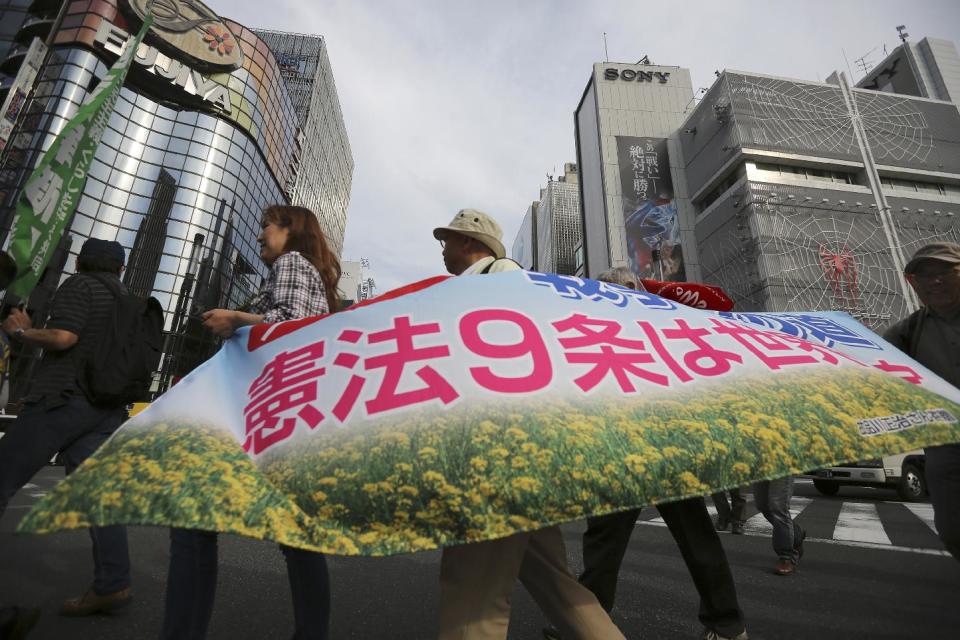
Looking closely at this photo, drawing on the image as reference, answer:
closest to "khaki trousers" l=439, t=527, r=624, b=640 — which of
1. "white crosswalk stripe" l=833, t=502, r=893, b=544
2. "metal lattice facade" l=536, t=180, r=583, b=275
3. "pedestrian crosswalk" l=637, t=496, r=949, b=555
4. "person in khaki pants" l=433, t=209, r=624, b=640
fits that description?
"person in khaki pants" l=433, t=209, r=624, b=640

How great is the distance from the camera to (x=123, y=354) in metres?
2.34

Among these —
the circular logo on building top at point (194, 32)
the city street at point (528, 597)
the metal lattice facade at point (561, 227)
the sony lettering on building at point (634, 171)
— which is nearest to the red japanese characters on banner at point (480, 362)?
the city street at point (528, 597)

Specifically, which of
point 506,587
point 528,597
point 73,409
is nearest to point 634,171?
point 528,597

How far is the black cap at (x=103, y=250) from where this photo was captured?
247 centimetres

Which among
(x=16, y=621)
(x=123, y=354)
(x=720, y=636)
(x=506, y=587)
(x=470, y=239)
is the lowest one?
(x=720, y=636)

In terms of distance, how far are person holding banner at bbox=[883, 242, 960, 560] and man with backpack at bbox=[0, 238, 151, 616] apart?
3.78 meters

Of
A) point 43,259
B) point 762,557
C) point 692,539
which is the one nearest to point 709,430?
point 692,539

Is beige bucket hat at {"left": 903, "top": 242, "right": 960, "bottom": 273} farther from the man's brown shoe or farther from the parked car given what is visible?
the parked car

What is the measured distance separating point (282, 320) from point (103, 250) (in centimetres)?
146

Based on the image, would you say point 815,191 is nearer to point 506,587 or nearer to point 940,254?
point 940,254

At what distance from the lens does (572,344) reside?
3.85 feet

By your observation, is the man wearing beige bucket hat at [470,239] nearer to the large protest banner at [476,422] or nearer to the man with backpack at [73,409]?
the large protest banner at [476,422]

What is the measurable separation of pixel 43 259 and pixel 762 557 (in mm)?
5386

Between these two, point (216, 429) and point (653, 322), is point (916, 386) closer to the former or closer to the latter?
point (653, 322)
